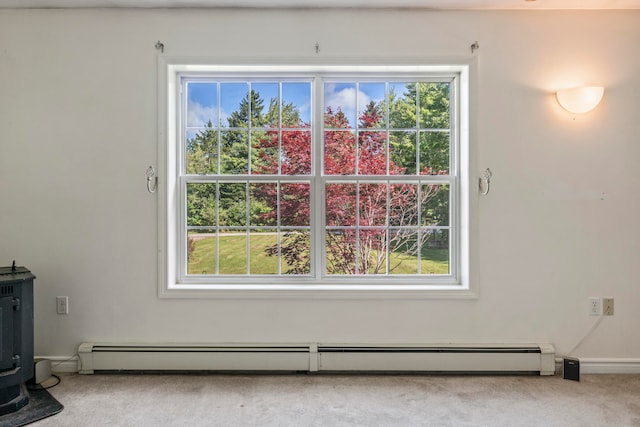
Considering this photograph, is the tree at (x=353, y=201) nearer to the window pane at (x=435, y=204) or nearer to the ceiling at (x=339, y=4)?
the window pane at (x=435, y=204)

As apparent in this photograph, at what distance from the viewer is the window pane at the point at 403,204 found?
2879 millimetres

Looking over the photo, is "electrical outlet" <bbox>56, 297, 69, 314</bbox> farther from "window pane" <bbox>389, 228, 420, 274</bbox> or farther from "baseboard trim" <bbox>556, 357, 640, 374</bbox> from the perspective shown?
"baseboard trim" <bbox>556, 357, 640, 374</bbox>

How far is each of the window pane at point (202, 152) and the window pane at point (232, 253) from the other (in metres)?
0.50

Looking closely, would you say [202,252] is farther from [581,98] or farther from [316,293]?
[581,98]

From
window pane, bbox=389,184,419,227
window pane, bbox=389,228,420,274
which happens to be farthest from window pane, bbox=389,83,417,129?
window pane, bbox=389,228,420,274

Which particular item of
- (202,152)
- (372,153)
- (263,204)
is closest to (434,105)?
(372,153)

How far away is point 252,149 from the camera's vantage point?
2.89 metres

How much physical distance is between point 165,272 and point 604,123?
3.17 metres

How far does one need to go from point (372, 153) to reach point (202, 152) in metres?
1.25

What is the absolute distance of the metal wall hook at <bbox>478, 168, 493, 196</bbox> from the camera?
2.70 meters

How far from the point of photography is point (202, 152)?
2893 millimetres

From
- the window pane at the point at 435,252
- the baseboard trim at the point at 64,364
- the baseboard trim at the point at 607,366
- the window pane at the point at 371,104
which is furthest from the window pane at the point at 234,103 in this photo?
the baseboard trim at the point at 607,366

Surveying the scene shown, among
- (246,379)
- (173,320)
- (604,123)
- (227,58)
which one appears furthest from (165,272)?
(604,123)

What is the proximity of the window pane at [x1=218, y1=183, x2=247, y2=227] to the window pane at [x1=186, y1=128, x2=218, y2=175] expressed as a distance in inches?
6.7
